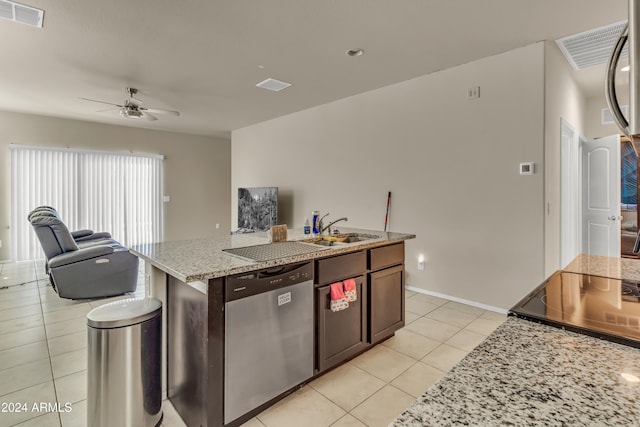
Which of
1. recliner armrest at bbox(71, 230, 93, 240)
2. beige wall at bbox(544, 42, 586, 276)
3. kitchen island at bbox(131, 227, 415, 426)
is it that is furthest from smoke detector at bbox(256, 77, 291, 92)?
recliner armrest at bbox(71, 230, 93, 240)

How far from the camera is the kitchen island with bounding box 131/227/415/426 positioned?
1.61 metres

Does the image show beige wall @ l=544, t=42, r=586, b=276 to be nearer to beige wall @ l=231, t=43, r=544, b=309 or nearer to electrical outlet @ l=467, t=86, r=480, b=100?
beige wall @ l=231, t=43, r=544, b=309

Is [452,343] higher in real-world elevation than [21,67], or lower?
lower

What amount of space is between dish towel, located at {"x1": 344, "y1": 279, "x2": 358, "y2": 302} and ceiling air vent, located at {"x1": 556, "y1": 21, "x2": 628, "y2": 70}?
2.97 metres

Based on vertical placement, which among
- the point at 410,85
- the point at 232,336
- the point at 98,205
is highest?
the point at 410,85

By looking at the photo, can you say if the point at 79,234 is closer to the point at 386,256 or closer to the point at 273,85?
the point at 273,85

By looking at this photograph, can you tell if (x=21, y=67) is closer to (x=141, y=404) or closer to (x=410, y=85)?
(x=141, y=404)

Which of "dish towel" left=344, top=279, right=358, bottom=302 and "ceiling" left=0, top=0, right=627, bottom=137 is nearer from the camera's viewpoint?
"dish towel" left=344, top=279, right=358, bottom=302

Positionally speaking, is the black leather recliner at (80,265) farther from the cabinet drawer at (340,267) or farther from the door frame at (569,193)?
the door frame at (569,193)

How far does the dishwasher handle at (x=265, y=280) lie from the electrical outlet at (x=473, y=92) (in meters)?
2.80

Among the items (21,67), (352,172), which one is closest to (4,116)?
(21,67)

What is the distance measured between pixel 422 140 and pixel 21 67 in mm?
4734

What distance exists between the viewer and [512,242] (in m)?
3.32

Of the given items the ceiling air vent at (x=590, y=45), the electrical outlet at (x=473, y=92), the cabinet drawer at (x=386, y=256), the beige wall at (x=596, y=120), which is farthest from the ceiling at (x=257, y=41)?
the beige wall at (x=596, y=120)
